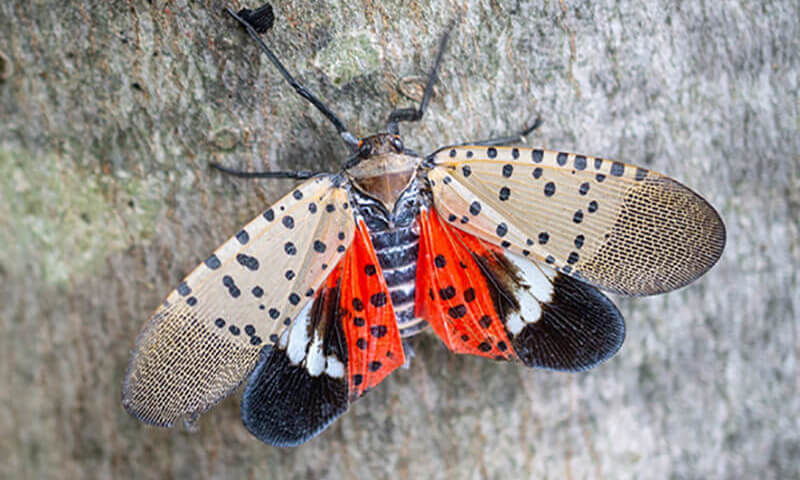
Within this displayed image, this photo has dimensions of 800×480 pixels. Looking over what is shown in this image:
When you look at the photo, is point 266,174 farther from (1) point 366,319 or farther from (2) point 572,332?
(2) point 572,332

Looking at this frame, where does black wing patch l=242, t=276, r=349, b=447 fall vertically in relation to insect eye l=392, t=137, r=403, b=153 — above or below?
below

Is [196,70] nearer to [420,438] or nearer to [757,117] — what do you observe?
[420,438]

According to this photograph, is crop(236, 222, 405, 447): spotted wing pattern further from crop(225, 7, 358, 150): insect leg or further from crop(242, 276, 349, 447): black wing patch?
crop(225, 7, 358, 150): insect leg

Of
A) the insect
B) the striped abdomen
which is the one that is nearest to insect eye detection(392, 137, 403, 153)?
the insect

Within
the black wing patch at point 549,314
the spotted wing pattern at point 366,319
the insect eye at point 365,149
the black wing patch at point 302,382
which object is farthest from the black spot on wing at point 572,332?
the insect eye at point 365,149

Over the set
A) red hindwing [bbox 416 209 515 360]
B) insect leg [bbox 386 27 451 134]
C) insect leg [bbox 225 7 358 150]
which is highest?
insect leg [bbox 225 7 358 150]

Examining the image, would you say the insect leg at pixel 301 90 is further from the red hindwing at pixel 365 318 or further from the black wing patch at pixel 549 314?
the black wing patch at pixel 549 314

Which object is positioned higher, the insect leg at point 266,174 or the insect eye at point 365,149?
the insect leg at point 266,174
